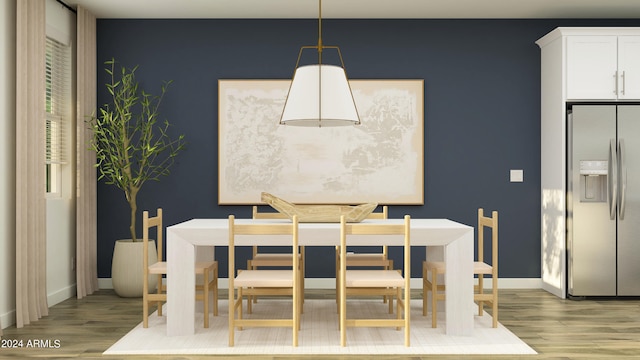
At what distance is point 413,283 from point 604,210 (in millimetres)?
1939

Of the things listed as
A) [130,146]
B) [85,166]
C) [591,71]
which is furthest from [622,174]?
[85,166]

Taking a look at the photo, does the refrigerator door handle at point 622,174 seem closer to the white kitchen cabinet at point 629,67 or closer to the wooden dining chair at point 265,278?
the white kitchen cabinet at point 629,67

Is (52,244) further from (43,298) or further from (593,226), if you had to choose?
(593,226)

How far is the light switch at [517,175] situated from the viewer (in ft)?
20.6

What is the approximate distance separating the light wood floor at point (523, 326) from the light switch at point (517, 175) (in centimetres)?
117

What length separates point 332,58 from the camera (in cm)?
633

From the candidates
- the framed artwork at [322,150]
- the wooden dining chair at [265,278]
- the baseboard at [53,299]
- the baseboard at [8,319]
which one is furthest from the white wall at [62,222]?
the wooden dining chair at [265,278]

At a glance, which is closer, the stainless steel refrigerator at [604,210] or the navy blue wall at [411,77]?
the stainless steel refrigerator at [604,210]

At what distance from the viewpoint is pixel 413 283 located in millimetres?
6223

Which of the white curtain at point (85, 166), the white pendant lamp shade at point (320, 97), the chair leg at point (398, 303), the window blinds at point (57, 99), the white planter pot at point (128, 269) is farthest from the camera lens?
the white curtain at point (85, 166)

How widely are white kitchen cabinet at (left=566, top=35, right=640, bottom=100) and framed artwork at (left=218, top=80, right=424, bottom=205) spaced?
1448 millimetres

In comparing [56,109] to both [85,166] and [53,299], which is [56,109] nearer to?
[85,166]

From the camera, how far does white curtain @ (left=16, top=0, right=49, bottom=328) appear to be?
15.0 feet

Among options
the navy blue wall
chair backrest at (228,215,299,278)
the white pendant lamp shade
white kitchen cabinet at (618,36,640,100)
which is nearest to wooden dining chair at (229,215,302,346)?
chair backrest at (228,215,299,278)
